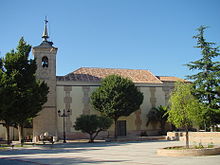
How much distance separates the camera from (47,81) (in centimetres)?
3622

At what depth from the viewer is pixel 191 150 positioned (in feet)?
45.2

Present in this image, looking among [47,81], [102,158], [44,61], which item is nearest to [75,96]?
[47,81]

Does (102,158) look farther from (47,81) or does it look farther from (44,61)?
(44,61)

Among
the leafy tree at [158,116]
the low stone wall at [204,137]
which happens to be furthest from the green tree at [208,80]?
the leafy tree at [158,116]

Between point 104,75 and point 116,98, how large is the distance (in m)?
7.08

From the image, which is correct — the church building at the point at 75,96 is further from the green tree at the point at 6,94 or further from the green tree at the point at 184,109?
the green tree at the point at 184,109

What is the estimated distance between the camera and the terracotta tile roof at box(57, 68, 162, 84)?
129 feet

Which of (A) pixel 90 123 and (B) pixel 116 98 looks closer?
(A) pixel 90 123

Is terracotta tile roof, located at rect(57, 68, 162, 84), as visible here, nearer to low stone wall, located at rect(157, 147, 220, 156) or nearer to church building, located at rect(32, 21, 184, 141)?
church building, located at rect(32, 21, 184, 141)

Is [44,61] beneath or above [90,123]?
above

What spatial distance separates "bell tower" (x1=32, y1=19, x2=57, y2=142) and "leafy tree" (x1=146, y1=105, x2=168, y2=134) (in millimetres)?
13949

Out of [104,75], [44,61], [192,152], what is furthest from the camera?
[104,75]

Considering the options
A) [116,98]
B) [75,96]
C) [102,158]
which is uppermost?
[75,96]

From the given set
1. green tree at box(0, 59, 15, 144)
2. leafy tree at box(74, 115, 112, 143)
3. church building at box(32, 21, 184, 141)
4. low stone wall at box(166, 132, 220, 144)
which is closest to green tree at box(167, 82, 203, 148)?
low stone wall at box(166, 132, 220, 144)
